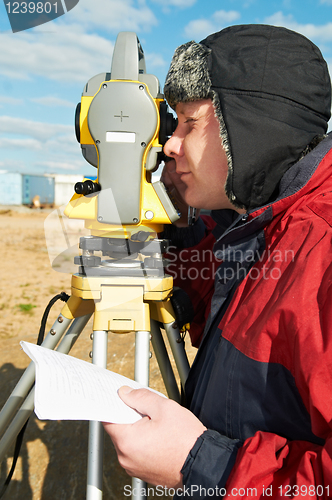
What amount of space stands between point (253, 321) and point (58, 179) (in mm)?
23854

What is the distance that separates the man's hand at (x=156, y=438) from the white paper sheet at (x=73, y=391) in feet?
0.10

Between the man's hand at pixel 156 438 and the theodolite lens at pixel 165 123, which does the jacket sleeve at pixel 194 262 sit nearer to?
the theodolite lens at pixel 165 123

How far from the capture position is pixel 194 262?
1.70 metres

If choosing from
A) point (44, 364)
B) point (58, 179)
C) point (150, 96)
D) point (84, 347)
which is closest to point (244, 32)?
point (150, 96)

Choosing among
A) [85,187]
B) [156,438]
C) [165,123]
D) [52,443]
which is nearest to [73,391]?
[156,438]

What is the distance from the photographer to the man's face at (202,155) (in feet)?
3.38

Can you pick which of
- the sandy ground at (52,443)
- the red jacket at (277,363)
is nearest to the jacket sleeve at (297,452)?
the red jacket at (277,363)

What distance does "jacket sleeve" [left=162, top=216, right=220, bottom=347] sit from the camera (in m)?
1.61

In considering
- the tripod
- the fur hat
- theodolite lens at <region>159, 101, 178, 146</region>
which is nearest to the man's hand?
the tripod

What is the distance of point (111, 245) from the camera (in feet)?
4.35

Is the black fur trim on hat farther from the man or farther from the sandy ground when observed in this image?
the sandy ground

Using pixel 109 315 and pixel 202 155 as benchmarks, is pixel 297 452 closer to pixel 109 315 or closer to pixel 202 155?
pixel 109 315

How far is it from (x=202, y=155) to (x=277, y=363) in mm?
638

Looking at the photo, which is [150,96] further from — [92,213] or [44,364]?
[44,364]
